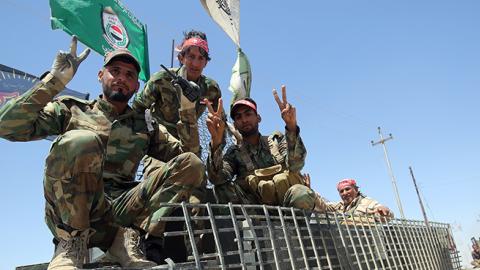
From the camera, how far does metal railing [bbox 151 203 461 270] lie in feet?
7.78

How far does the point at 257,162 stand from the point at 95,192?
7.50 ft

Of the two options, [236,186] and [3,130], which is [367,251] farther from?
[3,130]

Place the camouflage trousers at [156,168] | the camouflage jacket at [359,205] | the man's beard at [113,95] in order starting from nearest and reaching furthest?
the man's beard at [113,95]
the camouflage trousers at [156,168]
the camouflage jacket at [359,205]

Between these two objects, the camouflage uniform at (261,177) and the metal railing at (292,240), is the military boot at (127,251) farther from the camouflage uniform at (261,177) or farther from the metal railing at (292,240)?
the camouflage uniform at (261,177)

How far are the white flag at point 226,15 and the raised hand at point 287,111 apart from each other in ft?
13.5

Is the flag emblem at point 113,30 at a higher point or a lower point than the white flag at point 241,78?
higher

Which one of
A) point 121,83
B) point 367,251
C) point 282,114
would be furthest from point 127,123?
point 367,251

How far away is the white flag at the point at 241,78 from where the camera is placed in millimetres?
6252

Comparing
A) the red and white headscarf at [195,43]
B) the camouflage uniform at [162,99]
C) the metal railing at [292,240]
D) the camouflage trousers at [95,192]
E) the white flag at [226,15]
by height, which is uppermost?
the white flag at [226,15]

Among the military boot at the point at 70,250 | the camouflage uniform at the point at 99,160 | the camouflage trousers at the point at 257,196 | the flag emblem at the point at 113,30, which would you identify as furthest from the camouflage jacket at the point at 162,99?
the flag emblem at the point at 113,30

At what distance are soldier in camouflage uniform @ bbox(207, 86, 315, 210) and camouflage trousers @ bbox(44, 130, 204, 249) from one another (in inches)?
36.1

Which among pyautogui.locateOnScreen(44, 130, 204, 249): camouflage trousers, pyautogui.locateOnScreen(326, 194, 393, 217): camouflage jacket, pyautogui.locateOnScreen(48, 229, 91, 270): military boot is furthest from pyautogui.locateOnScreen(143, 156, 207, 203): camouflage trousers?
pyautogui.locateOnScreen(326, 194, 393, 217): camouflage jacket

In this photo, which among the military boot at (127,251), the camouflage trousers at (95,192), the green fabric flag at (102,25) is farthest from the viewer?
the green fabric flag at (102,25)

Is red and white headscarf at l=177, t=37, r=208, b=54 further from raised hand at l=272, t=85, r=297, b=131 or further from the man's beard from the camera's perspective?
the man's beard
